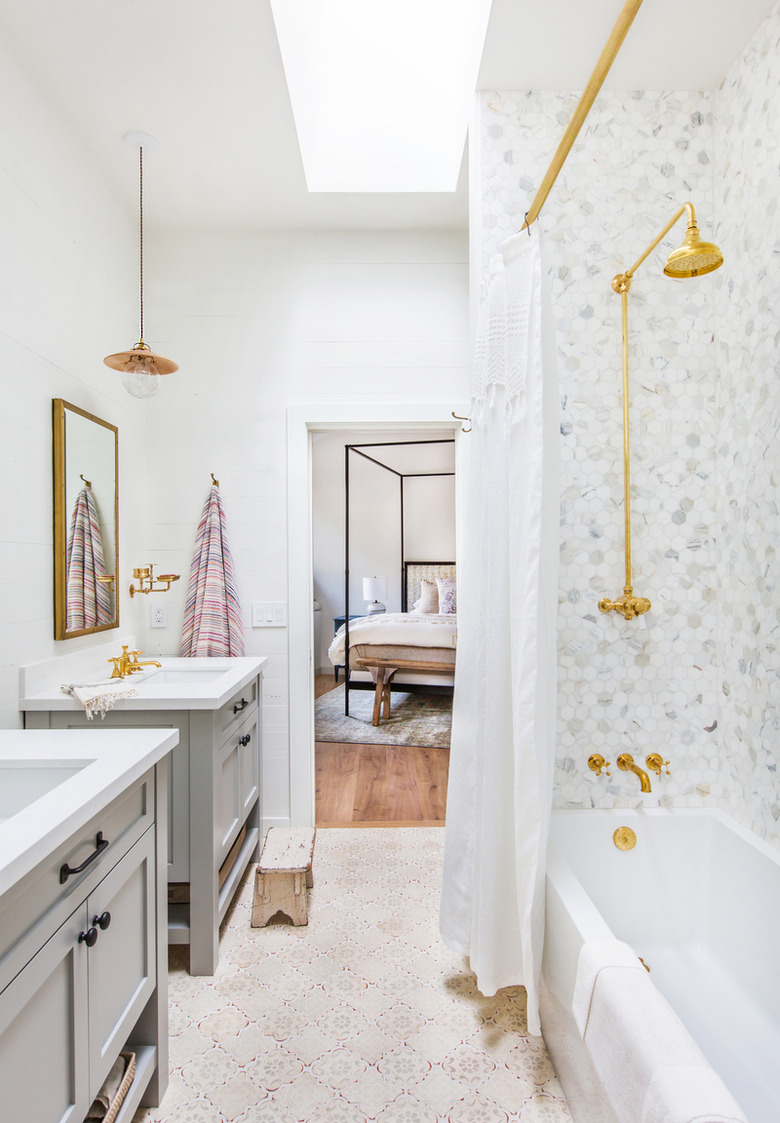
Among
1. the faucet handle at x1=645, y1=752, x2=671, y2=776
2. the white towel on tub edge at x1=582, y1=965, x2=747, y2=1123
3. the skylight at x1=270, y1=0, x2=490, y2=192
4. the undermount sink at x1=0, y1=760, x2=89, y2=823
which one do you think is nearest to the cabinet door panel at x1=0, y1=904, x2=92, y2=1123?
the undermount sink at x1=0, y1=760, x2=89, y2=823

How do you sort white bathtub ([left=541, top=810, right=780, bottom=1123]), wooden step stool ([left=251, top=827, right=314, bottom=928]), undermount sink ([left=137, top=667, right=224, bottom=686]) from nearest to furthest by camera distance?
white bathtub ([left=541, top=810, right=780, bottom=1123]) → wooden step stool ([left=251, top=827, right=314, bottom=928]) → undermount sink ([left=137, top=667, right=224, bottom=686])

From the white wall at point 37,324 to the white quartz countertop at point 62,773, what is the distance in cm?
53

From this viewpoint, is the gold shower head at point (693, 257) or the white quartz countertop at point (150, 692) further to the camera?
the white quartz countertop at point (150, 692)

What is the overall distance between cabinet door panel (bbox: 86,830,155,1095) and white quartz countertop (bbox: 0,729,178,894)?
7.6 inches

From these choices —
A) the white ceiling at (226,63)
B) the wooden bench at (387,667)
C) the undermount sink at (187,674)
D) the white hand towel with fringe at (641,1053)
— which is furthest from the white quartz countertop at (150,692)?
the wooden bench at (387,667)

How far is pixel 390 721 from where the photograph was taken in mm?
4688

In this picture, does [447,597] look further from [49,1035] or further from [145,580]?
[49,1035]

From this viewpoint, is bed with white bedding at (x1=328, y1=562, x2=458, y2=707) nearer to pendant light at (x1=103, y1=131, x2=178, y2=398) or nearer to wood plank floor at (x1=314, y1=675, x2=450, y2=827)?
wood plank floor at (x1=314, y1=675, x2=450, y2=827)

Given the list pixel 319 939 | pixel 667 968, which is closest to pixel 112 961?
pixel 319 939

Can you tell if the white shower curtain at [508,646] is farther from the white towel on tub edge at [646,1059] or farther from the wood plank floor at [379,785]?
the wood plank floor at [379,785]

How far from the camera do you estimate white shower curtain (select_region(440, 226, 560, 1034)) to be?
4.59 ft

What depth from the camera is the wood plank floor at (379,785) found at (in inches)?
115

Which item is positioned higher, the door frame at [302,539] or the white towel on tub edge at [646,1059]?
the door frame at [302,539]

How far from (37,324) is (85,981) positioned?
1.80 metres
